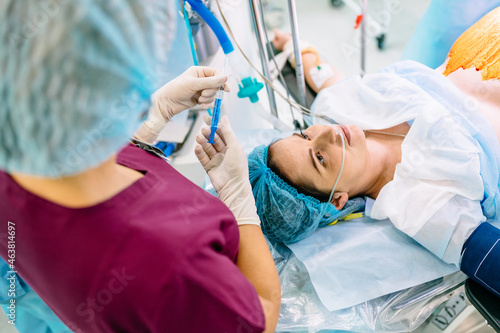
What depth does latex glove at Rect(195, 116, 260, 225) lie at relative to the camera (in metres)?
1.07

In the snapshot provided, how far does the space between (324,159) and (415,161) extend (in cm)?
35

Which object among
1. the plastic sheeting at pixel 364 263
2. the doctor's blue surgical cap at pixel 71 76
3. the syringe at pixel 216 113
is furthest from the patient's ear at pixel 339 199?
the doctor's blue surgical cap at pixel 71 76

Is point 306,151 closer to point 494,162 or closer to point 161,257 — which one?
point 494,162

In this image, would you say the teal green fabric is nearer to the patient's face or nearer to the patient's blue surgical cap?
the patient's blue surgical cap

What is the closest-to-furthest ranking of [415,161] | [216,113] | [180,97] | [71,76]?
[71,76]
[216,113]
[180,97]
[415,161]

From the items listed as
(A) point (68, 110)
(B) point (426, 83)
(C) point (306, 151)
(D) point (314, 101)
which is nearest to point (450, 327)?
(C) point (306, 151)

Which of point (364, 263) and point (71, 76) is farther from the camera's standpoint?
point (364, 263)

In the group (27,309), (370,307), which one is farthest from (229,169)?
(27,309)

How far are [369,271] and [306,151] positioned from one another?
1.64 feet

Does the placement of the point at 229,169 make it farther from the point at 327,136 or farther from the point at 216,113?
the point at 327,136

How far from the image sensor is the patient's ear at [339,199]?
136 cm

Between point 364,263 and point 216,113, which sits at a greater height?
point 216,113

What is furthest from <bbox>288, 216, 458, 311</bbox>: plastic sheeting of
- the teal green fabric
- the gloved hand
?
the teal green fabric

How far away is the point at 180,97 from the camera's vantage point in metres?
1.20
